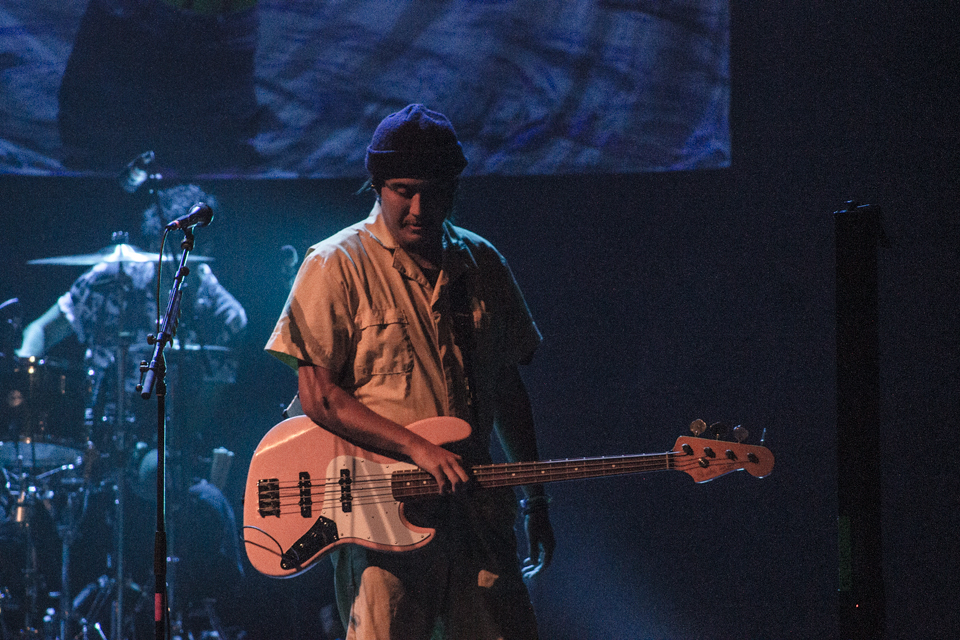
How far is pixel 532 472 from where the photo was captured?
8.92 ft

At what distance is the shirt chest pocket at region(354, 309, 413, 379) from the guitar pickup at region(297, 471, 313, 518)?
0.36 meters

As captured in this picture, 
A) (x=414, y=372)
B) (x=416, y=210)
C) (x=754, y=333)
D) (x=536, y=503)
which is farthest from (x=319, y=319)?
(x=754, y=333)

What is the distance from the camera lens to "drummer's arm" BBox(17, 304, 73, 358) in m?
5.64

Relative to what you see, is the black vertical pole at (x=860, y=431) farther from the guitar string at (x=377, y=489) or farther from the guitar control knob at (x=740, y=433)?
the guitar string at (x=377, y=489)

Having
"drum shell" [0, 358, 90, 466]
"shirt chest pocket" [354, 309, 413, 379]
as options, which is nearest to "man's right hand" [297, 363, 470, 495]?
"shirt chest pocket" [354, 309, 413, 379]

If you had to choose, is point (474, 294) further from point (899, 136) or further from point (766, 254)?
point (899, 136)

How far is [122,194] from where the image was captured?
598 centimetres

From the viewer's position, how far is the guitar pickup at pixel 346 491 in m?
2.60

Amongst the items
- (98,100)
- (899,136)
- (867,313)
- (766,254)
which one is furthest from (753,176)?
(98,100)

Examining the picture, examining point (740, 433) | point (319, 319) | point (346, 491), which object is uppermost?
point (319, 319)

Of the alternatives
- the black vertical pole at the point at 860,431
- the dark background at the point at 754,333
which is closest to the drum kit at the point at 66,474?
the dark background at the point at 754,333

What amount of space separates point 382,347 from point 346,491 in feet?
1.48

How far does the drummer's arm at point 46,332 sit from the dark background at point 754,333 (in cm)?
72

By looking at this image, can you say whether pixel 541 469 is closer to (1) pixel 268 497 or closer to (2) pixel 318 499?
(2) pixel 318 499
